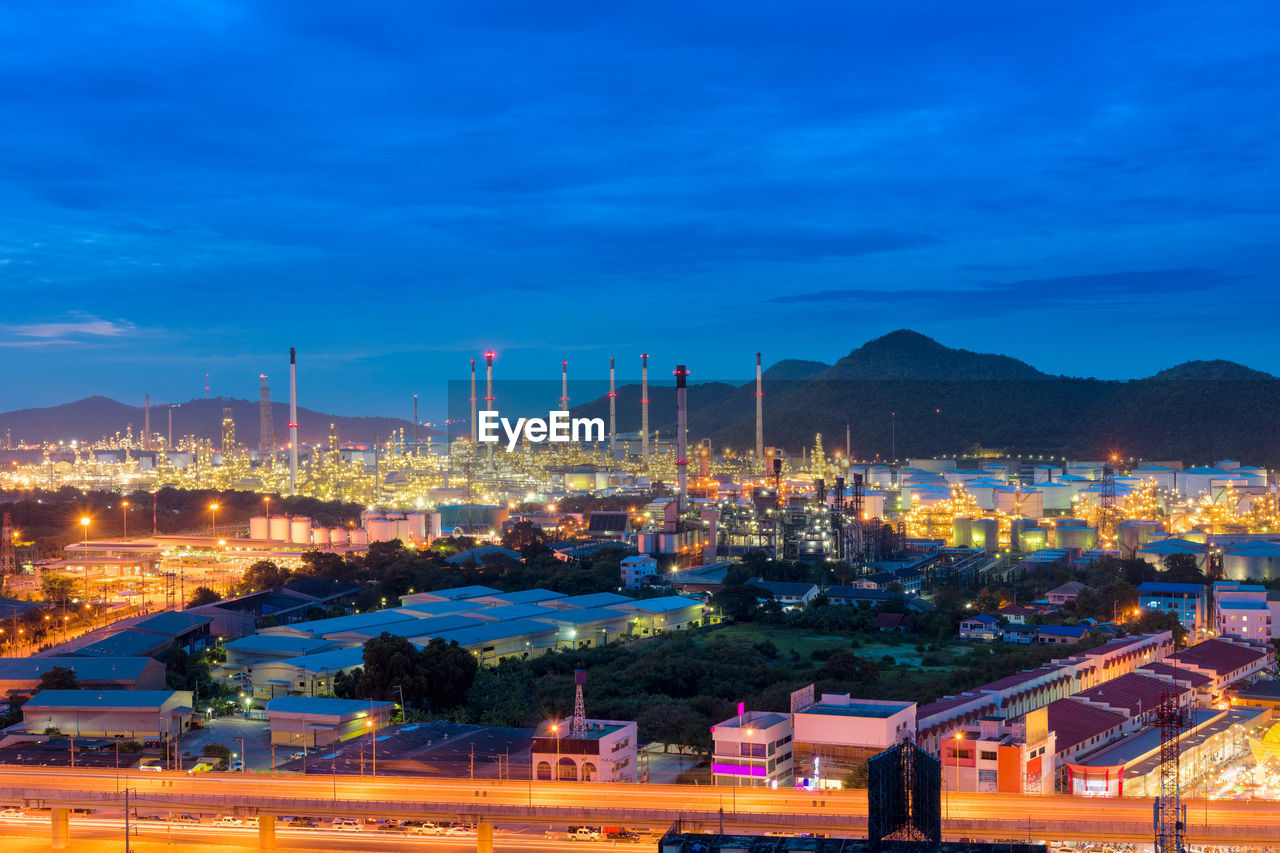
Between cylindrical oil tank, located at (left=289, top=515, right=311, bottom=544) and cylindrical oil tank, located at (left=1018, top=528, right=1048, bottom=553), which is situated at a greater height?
cylindrical oil tank, located at (left=289, top=515, right=311, bottom=544)

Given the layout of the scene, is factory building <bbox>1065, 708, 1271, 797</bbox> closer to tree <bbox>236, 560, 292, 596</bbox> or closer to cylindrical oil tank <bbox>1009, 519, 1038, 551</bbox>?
cylindrical oil tank <bbox>1009, 519, 1038, 551</bbox>

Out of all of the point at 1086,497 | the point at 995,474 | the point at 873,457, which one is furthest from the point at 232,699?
the point at 873,457

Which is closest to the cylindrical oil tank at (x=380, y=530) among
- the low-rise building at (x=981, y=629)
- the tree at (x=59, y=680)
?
the low-rise building at (x=981, y=629)

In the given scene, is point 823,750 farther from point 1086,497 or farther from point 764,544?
point 1086,497

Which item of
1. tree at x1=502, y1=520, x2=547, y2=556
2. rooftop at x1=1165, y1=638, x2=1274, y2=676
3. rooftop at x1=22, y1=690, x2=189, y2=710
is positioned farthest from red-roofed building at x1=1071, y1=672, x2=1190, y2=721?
tree at x1=502, y1=520, x2=547, y2=556

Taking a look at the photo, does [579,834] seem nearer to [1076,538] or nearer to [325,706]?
[325,706]

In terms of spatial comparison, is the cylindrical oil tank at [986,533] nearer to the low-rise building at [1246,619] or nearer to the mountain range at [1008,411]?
the low-rise building at [1246,619]

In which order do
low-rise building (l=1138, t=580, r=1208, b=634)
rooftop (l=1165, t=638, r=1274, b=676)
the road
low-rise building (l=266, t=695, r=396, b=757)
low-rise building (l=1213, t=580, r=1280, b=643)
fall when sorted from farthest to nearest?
low-rise building (l=1138, t=580, r=1208, b=634)
low-rise building (l=1213, t=580, r=1280, b=643)
rooftop (l=1165, t=638, r=1274, b=676)
low-rise building (l=266, t=695, r=396, b=757)
the road

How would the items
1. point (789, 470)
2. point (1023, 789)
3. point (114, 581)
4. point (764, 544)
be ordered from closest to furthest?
point (1023, 789), point (114, 581), point (764, 544), point (789, 470)
